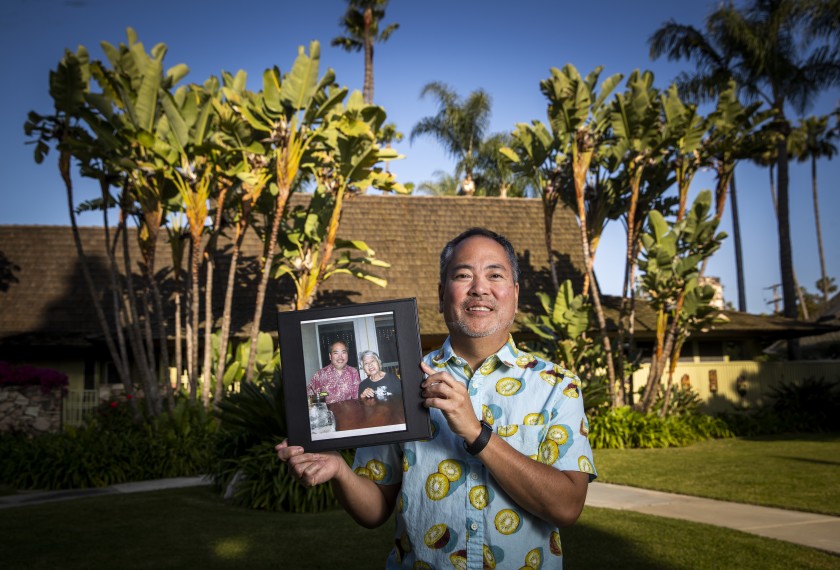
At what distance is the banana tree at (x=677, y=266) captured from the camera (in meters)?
15.9

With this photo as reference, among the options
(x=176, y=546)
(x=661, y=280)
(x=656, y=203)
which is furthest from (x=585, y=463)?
(x=656, y=203)

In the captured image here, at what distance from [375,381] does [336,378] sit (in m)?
0.13

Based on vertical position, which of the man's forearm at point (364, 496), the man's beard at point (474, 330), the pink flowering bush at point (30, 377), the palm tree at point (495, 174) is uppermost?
the palm tree at point (495, 174)

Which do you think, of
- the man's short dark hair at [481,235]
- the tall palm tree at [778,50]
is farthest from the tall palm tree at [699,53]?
the man's short dark hair at [481,235]

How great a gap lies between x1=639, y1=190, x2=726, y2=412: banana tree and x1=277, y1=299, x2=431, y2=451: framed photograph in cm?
1453

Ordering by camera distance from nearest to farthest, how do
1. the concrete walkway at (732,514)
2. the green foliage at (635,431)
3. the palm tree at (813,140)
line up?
the concrete walkway at (732,514) → the green foliage at (635,431) → the palm tree at (813,140)

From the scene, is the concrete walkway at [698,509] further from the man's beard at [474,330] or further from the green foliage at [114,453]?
the man's beard at [474,330]

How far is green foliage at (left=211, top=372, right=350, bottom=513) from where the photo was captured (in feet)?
30.3

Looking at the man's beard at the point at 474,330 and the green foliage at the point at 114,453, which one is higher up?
the man's beard at the point at 474,330

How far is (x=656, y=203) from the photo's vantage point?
18.0 metres

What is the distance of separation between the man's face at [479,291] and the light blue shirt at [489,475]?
12 cm

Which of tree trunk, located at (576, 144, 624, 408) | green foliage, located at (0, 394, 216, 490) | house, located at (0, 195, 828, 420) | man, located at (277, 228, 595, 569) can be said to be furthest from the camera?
house, located at (0, 195, 828, 420)

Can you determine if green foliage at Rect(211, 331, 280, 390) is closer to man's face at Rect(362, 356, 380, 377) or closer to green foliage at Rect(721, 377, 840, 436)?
green foliage at Rect(721, 377, 840, 436)

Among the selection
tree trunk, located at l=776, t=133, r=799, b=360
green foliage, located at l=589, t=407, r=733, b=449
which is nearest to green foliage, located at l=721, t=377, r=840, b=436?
green foliage, located at l=589, t=407, r=733, b=449
